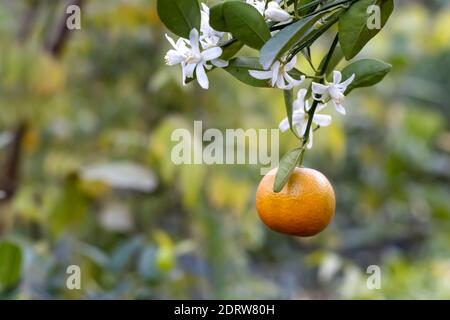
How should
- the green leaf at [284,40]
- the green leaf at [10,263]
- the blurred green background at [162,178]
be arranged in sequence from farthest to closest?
1. the blurred green background at [162,178]
2. the green leaf at [10,263]
3. the green leaf at [284,40]

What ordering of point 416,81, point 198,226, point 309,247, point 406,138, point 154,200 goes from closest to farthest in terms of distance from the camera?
point 198,226, point 154,200, point 406,138, point 309,247, point 416,81

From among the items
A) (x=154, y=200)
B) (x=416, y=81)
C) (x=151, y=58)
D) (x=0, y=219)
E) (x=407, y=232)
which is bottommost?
(x=0, y=219)

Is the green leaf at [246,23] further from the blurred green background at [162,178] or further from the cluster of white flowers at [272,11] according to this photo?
the blurred green background at [162,178]

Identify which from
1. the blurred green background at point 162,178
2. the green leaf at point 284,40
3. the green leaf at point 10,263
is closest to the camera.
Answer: the green leaf at point 284,40

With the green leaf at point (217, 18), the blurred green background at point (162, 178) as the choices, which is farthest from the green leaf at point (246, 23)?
the blurred green background at point (162, 178)

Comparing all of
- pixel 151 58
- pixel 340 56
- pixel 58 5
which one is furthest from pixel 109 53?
pixel 340 56

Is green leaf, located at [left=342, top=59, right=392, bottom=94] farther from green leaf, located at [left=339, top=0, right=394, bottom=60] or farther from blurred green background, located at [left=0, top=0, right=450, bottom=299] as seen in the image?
blurred green background, located at [left=0, top=0, right=450, bottom=299]

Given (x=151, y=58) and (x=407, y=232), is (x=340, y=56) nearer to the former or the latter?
(x=151, y=58)

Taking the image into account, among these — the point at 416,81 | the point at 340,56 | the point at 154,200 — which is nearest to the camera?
the point at 340,56
